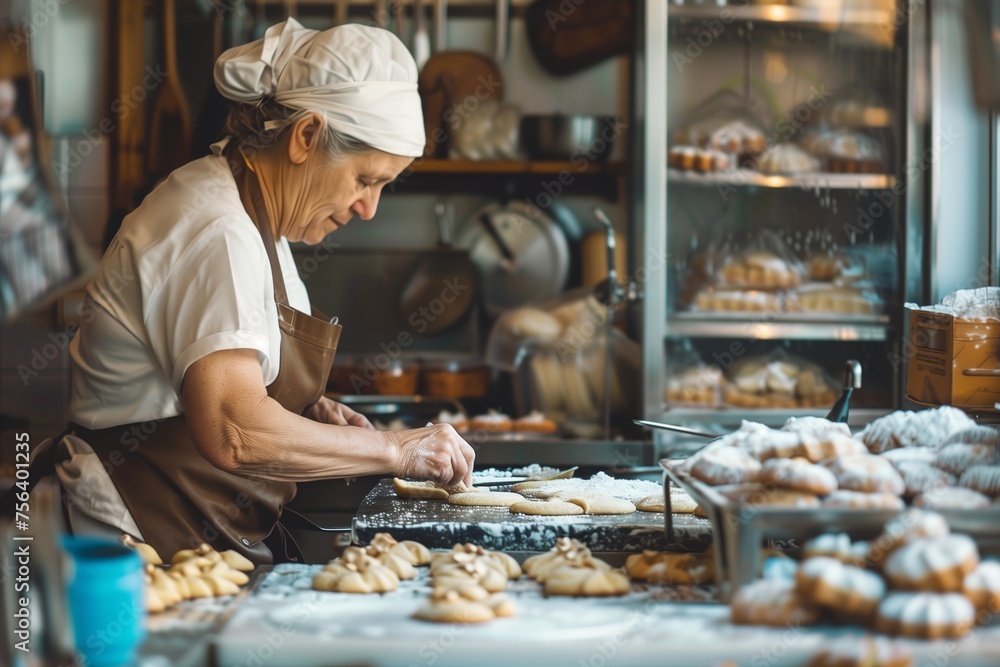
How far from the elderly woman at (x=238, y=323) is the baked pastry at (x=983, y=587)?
0.91 metres

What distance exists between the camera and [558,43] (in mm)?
3955

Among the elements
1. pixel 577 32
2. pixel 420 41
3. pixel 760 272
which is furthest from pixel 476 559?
pixel 577 32

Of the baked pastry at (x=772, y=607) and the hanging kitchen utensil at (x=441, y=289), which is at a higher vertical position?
the hanging kitchen utensil at (x=441, y=289)

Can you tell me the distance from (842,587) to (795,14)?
107 inches

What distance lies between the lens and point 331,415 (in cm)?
225

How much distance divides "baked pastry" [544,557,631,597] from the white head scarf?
0.84 m

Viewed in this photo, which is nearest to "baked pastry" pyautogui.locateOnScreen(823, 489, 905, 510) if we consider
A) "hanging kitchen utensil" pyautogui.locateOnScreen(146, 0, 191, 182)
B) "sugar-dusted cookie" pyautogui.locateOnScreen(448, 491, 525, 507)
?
"sugar-dusted cookie" pyautogui.locateOnScreen(448, 491, 525, 507)

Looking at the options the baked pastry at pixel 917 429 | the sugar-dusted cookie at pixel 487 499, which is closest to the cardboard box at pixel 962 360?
the baked pastry at pixel 917 429

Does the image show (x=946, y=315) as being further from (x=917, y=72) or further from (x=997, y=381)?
(x=917, y=72)

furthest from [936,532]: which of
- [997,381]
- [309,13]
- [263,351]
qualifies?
[309,13]

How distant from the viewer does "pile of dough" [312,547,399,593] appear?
1.40 m

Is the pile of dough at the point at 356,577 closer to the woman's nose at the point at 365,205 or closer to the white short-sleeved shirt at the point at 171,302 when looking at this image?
the white short-sleeved shirt at the point at 171,302

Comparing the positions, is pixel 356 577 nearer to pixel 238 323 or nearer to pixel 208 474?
pixel 238 323

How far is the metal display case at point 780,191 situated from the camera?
10.8 feet
